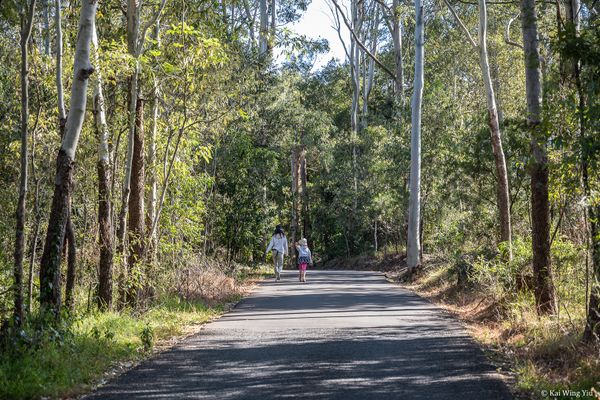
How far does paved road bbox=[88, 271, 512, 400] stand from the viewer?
7.40 meters

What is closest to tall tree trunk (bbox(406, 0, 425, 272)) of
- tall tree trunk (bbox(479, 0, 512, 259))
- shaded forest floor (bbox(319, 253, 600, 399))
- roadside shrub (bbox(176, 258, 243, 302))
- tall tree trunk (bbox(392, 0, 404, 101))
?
tall tree trunk (bbox(392, 0, 404, 101))

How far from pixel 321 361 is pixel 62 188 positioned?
3997mm

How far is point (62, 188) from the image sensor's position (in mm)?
9539

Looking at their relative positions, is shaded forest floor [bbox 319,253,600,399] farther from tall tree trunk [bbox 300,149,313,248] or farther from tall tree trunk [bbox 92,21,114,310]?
tall tree trunk [bbox 300,149,313,248]

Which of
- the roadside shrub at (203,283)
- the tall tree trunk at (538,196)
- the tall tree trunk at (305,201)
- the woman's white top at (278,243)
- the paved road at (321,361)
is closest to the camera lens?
the paved road at (321,361)

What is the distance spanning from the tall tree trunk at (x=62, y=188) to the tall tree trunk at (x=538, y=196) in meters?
6.60

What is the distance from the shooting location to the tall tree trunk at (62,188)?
9.38 meters

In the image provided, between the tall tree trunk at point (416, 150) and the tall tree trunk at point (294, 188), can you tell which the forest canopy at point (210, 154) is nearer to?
the tall tree trunk at point (416, 150)

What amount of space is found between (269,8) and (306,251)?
23.1 m

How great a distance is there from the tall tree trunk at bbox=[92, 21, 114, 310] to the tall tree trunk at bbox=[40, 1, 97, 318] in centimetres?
267

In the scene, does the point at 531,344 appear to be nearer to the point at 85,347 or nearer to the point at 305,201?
the point at 85,347

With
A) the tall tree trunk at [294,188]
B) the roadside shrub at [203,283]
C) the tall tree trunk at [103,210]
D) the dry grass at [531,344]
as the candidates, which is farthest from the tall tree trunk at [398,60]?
the tall tree trunk at [294,188]

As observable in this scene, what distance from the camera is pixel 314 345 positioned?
10.4 metres

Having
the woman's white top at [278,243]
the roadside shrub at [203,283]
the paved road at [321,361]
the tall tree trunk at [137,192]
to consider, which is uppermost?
the tall tree trunk at [137,192]
